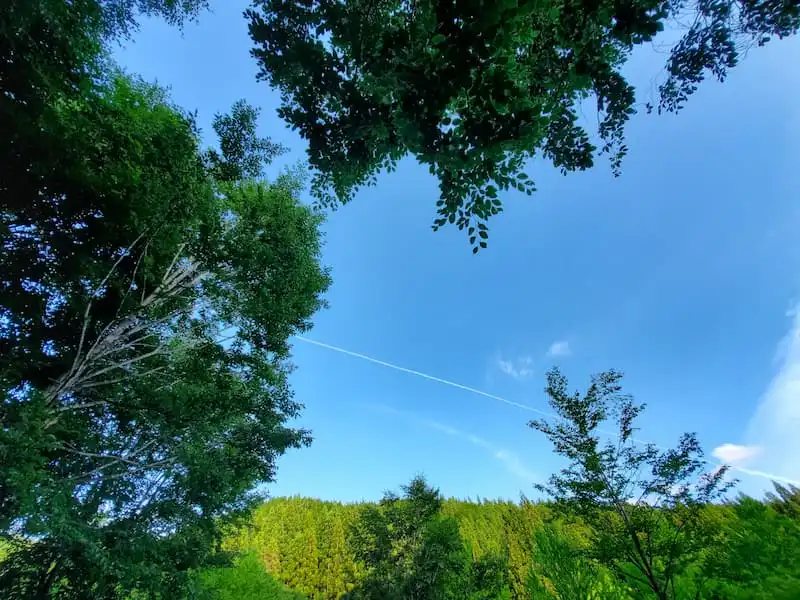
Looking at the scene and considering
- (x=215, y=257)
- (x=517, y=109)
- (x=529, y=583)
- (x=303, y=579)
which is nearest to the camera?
(x=517, y=109)

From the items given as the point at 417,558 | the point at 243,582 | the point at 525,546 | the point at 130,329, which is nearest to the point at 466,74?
the point at 130,329

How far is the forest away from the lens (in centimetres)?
318

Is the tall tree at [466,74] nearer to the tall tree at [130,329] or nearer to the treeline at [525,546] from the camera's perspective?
the tall tree at [130,329]

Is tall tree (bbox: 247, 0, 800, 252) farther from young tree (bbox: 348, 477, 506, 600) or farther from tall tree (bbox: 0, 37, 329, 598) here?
young tree (bbox: 348, 477, 506, 600)

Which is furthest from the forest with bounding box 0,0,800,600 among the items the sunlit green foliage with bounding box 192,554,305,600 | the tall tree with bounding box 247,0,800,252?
the sunlit green foliage with bounding box 192,554,305,600

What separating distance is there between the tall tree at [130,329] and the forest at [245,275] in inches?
2.3

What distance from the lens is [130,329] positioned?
846cm

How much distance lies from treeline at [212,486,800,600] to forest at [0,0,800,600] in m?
0.14

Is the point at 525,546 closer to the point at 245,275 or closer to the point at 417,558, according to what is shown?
the point at 417,558

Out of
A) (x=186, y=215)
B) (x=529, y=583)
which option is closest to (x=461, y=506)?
(x=529, y=583)

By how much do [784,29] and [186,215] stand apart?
968cm

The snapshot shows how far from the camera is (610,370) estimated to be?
371 inches

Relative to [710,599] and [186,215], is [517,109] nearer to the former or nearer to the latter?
[186,215]

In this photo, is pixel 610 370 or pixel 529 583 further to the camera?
pixel 529 583
